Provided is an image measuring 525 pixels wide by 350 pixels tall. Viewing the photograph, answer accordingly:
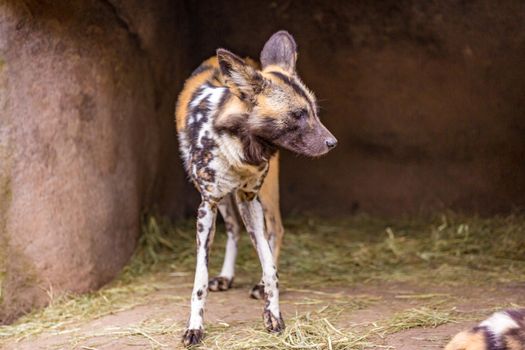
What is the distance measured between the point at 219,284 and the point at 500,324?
1.97 m

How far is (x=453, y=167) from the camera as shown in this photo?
6574mm

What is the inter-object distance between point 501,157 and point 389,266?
1.46 meters

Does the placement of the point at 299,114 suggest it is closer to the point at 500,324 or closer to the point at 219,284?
the point at 500,324

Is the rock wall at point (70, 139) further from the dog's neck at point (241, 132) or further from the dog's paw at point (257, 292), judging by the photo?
the dog's neck at point (241, 132)

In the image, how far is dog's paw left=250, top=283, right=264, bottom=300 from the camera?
473 cm

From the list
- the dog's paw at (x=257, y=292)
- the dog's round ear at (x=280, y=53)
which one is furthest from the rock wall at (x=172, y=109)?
the dog's round ear at (x=280, y=53)

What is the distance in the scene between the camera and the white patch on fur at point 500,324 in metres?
3.33

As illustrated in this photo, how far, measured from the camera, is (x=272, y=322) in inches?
160

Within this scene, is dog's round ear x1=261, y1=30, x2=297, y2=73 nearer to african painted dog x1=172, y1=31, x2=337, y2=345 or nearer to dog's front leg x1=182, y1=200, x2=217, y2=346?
african painted dog x1=172, y1=31, x2=337, y2=345

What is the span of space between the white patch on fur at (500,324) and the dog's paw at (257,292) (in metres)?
1.57

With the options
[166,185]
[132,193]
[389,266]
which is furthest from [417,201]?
[132,193]

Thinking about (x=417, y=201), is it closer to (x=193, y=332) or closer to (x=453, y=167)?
(x=453, y=167)

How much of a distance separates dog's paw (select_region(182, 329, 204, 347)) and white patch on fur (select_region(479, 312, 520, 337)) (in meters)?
1.26

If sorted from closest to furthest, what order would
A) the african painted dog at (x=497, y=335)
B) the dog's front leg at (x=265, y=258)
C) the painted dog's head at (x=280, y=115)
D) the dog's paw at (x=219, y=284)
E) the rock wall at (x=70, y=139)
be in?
the african painted dog at (x=497, y=335) → the painted dog's head at (x=280, y=115) → the dog's front leg at (x=265, y=258) → the rock wall at (x=70, y=139) → the dog's paw at (x=219, y=284)
